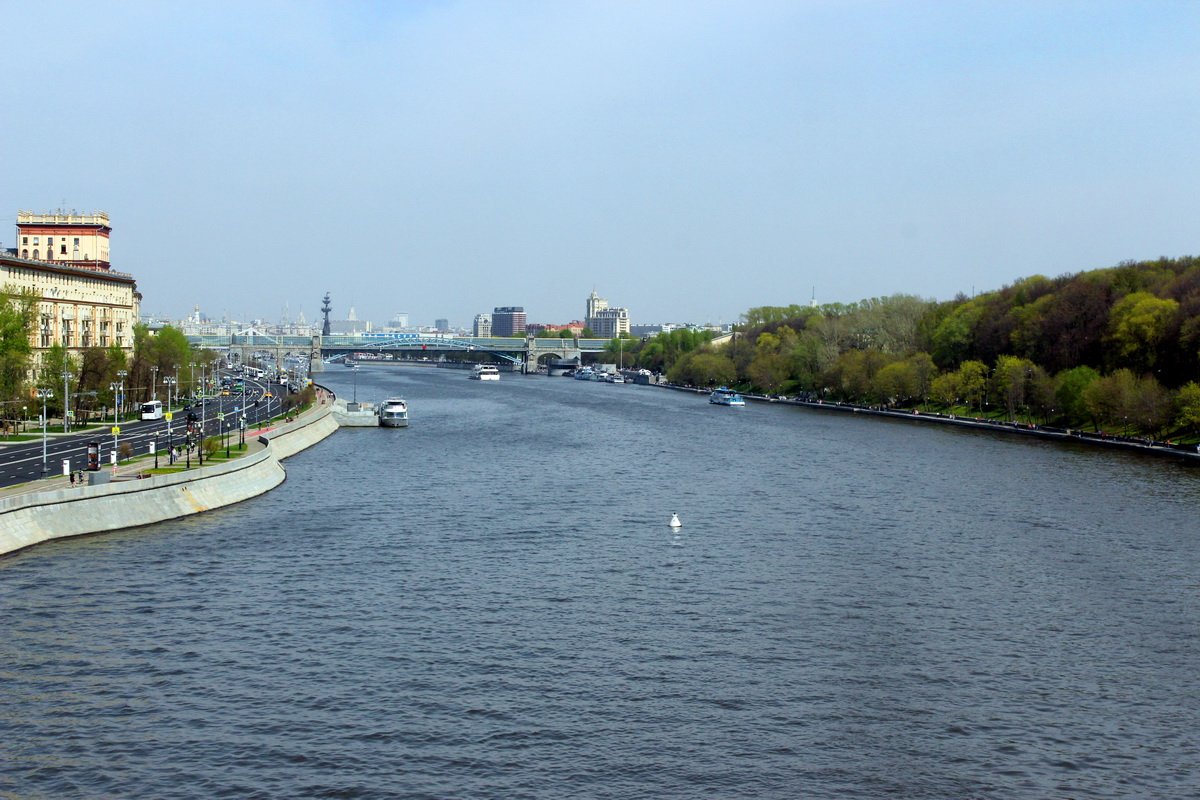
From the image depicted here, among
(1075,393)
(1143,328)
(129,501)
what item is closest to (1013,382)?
(1075,393)

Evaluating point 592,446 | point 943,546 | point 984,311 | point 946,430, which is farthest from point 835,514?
point 984,311

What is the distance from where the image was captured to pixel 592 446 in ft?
282

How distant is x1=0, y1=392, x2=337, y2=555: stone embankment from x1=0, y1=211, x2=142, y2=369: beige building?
35534 millimetres

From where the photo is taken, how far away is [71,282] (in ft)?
333

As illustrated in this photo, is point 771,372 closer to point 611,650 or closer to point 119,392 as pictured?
point 119,392

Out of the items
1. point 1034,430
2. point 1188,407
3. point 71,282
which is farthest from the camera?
point 71,282

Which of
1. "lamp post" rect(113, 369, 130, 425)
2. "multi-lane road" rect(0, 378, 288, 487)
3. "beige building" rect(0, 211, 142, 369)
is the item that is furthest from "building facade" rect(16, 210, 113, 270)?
"lamp post" rect(113, 369, 130, 425)

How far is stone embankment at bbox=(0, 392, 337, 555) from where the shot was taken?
1610 inches

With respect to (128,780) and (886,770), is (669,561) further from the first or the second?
(128,780)

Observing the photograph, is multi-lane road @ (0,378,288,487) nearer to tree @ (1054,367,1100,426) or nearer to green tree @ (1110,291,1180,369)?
tree @ (1054,367,1100,426)

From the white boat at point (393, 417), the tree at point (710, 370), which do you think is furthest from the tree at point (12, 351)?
the tree at point (710, 370)

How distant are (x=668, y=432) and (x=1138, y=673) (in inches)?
2828

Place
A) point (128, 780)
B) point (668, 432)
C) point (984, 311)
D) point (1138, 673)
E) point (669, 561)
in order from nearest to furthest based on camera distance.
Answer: point (128, 780)
point (1138, 673)
point (669, 561)
point (668, 432)
point (984, 311)

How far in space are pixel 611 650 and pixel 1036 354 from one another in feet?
303
